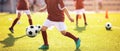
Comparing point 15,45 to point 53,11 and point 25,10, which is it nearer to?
point 53,11

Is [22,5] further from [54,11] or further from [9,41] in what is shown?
[54,11]

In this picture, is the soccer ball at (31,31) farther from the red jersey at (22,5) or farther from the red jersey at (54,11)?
the red jersey at (22,5)

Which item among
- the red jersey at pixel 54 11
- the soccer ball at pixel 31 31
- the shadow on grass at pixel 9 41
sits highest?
the red jersey at pixel 54 11

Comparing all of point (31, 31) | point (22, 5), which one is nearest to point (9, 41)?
point (31, 31)

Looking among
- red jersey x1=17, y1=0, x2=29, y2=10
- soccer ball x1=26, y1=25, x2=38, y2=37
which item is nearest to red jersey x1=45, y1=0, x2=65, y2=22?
soccer ball x1=26, y1=25, x2=38, y2=37

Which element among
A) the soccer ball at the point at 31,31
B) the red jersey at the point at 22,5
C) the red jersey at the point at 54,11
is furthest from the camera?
the red jersey at the point at 22,5

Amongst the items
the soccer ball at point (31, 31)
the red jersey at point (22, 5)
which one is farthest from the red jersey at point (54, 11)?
the red jersey at point (22, 5)

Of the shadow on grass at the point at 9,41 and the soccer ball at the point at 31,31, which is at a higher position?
the soccer ball at the point at 31,31

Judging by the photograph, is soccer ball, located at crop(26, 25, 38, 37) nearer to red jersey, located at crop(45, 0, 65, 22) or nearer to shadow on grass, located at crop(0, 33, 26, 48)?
shadow on grass, located at crop(0, 33, 26, 48)

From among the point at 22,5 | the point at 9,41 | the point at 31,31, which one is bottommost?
the point at 9,41

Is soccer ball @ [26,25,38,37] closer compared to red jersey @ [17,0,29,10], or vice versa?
soccer ball @ [26,25,38,37]

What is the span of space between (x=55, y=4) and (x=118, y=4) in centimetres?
2222

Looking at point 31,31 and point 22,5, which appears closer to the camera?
point 31,31

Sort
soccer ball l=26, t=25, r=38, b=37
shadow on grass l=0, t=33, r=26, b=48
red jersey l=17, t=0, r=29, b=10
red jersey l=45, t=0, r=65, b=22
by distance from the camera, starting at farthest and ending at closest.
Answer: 1. red jersey l=17, t=0, r=29, b=10
2. soccer ball l=26, t=25, r=38, b=37
3. shadow on grass l=0, t=33, r=26, b=48
4. red jersey l=45, t=0, r=65, b=22
